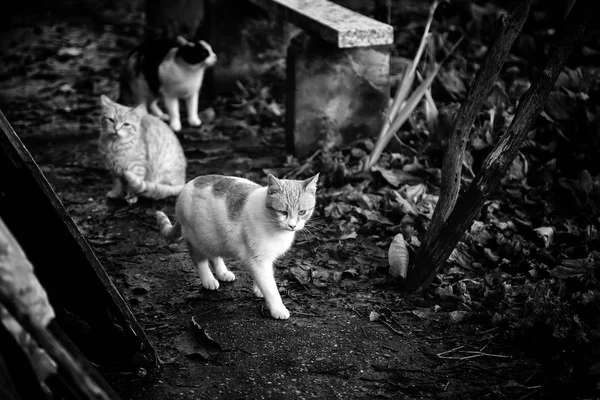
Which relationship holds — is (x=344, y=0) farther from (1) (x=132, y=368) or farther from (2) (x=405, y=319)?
(1) (x=132, y=368)

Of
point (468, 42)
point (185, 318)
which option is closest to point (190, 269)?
point (185, 318)

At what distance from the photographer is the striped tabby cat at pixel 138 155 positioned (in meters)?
4.28

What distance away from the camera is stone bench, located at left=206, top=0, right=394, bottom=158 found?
457cm

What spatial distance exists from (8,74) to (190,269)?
15.0 feet

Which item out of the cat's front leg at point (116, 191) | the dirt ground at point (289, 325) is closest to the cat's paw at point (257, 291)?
the dirt ground at point (289, 325)

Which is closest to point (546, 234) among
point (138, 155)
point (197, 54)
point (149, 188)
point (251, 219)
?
point (251, 219)

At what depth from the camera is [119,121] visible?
4.27 metres

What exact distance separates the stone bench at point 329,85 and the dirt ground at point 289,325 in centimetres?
34

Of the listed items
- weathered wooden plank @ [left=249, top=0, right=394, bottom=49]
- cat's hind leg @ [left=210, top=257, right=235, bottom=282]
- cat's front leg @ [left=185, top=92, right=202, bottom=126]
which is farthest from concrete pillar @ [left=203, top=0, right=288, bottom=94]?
cat's hind leg @ [left=210, top=257, right=235, bottom=282]

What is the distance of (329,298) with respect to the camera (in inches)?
127

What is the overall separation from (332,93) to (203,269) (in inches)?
75.7

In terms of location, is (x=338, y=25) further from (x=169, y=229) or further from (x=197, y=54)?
(x=169, y=229)

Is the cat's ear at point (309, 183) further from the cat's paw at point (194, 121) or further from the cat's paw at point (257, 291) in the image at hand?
the cat's paw at point (194, 121)

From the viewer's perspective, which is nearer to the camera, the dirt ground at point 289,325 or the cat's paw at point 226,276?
the dirt ground at point 289,325
